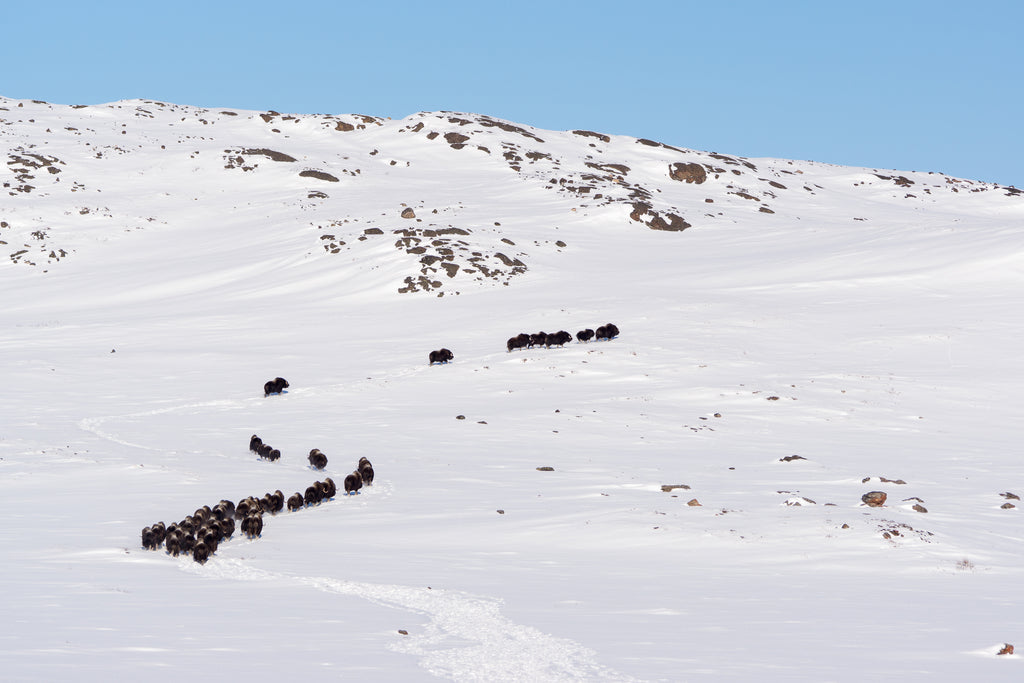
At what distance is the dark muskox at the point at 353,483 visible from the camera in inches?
648

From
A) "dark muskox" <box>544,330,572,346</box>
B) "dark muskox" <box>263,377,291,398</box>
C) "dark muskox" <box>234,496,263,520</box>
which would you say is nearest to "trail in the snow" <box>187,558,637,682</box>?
"dark muskox" <box>234,496,263,520</box>

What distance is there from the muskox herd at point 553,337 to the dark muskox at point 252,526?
18.0 metres

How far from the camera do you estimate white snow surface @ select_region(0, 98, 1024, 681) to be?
898 centimetres

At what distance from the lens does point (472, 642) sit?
888 centimetres

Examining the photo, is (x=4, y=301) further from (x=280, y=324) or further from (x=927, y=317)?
(x=927, y=317)

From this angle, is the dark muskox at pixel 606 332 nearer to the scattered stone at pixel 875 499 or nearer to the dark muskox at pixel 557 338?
the dark muskox at pixel 557 338

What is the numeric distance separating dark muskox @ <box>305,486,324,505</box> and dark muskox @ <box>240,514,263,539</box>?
7.67ft

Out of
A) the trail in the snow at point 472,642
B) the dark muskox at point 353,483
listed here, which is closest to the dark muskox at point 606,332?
the dark muskox at point 353,483

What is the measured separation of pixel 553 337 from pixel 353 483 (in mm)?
15740

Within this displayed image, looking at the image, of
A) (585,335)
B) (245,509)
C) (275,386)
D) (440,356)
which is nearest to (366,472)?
(245,509)

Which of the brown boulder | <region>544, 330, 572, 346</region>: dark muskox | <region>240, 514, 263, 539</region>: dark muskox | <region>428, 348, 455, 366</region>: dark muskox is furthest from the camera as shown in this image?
the brown boulder

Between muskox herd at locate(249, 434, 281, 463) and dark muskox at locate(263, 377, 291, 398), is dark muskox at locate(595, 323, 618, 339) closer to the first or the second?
dark muskox at locate(263, 377, 291, 398)

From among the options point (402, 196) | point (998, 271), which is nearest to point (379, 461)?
point (998, 271)

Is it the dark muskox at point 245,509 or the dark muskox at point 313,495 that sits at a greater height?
the dark muskox at point 313,495
